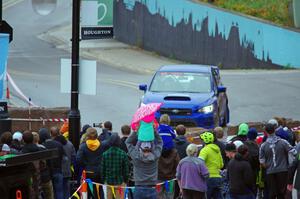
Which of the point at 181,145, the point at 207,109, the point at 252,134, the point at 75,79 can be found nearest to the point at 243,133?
the point at 252,134

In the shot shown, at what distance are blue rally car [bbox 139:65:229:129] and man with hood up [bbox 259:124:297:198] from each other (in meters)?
6.55

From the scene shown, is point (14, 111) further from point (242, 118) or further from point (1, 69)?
point (242, 118)

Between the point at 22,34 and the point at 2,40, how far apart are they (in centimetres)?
3833

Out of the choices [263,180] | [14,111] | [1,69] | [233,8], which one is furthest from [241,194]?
[233,8]

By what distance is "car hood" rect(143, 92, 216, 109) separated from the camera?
2202cm

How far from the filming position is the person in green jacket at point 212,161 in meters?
14.4

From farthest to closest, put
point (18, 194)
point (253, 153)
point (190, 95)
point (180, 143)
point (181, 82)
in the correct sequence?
point (181, 82) < point (190, 95) < point (253, 153) < point (180, 143) < point (18, 194)

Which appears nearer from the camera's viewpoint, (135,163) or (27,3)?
(135,163)

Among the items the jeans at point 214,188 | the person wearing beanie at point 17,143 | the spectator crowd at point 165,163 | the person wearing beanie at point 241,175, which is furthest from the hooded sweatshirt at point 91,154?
the person wearing beanie at point 241,175

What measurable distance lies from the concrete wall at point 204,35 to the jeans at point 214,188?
2712 cm

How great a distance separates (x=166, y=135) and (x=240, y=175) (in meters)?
1.41

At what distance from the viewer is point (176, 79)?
76.9 ft

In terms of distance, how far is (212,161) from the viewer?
14.4 metres

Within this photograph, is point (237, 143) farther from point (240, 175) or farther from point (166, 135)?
point (166, 135)
